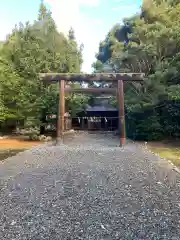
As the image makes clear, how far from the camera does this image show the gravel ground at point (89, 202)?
11.0ft

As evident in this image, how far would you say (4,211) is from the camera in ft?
13.6

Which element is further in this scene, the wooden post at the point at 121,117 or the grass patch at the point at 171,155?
the wooden post at the point at 121,117

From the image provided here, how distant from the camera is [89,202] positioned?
181 inches

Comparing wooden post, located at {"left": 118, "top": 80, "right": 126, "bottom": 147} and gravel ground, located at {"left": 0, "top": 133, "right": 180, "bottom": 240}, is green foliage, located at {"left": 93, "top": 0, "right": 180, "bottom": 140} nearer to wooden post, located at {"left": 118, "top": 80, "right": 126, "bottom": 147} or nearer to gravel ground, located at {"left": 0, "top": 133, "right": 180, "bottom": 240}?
wooden post, located at {"left": 118, "top": 80, "right": 126, "bottom": 147}

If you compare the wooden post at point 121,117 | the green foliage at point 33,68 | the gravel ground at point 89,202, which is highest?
the green foliage at point 33,68

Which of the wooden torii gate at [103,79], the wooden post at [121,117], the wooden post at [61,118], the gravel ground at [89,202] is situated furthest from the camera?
the wooden post at [61,118]

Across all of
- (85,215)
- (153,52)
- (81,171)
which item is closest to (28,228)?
(85,215)

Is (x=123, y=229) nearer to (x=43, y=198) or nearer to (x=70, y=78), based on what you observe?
(x=43, y=198)

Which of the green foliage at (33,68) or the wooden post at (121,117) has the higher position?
the green foliage at (33,68)

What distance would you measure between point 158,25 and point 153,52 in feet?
5.21

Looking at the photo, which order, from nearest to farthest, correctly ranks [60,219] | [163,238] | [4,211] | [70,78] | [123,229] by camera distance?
[163,238] < [123,229] < [60,219] < [4,211] < [70,78]

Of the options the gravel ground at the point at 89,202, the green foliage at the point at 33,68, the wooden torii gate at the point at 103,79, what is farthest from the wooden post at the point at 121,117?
the green foliage at the point at 33,68

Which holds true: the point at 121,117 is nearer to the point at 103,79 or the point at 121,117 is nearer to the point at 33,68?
the point at 103,79

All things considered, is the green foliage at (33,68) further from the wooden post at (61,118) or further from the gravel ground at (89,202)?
the gravel ground at (89,202)
